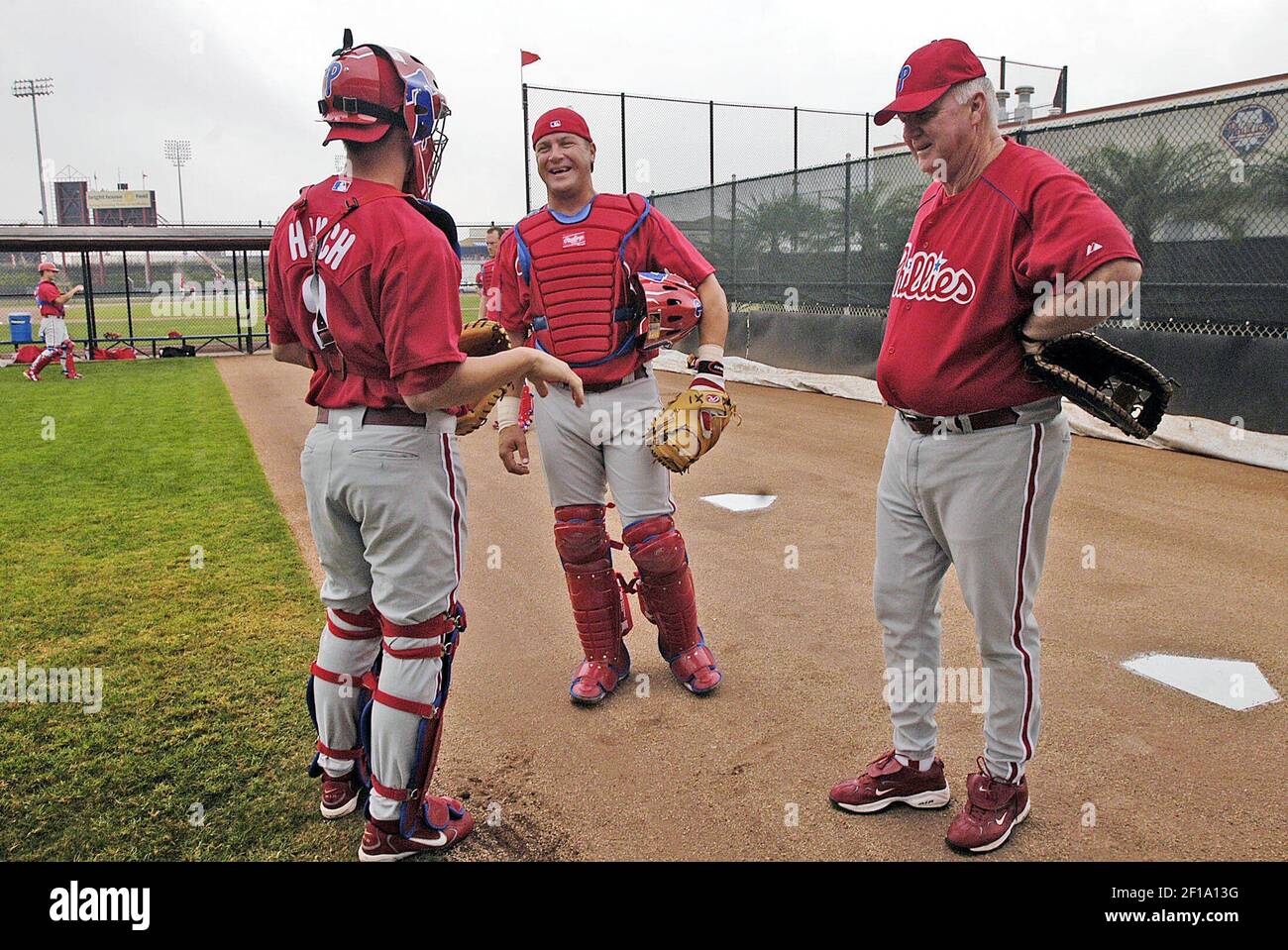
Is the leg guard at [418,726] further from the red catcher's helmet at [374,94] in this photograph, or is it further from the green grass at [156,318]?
the green grass at [156,318]

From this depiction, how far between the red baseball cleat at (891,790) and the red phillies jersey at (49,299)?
17615 millimetres

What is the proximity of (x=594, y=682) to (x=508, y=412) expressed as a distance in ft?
3.91

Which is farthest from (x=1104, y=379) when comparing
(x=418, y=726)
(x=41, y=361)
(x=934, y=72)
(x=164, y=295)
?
(x=164, y=295)

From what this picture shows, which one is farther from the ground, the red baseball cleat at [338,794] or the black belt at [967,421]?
the black belt at [967,421]

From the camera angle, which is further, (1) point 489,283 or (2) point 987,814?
(1) point 489,283

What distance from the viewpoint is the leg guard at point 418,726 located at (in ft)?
8.90

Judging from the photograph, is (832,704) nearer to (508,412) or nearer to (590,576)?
(590,576)

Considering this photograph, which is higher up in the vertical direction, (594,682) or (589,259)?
(589,259)

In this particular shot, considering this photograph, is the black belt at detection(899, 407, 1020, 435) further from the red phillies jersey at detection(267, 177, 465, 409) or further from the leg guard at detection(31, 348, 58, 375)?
the leg guard at detection(31, 348, 58, 375)

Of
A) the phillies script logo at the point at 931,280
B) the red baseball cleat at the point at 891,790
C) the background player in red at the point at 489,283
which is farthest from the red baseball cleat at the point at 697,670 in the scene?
the phillies script logo at the point at 931,280

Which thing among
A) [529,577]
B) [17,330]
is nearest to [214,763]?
[529,577]

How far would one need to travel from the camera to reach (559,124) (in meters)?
3.74

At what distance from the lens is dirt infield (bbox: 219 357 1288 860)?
2918mm

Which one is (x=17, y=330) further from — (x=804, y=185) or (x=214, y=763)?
(x=214, y=763)
